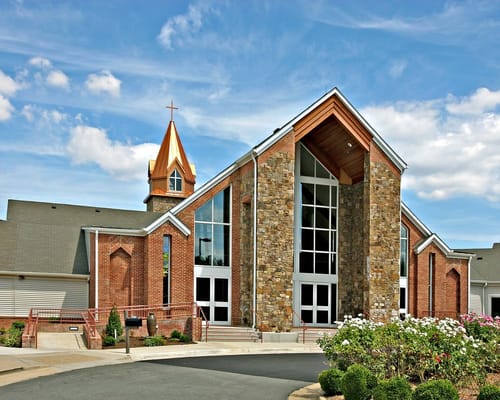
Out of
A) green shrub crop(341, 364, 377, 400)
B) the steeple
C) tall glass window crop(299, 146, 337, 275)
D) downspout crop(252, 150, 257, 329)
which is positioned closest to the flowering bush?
green shrub crop(341, 364, 377, 400)

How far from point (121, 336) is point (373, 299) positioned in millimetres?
12176

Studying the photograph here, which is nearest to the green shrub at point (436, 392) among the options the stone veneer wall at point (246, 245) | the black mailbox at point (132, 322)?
the black mailbox at point (132, 322)

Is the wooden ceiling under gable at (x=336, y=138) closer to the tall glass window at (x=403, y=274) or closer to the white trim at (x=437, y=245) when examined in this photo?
the tall glass window at (x=403, y=274)

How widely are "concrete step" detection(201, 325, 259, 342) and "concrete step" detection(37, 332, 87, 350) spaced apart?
522 cm

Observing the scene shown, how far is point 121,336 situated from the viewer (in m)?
24.2

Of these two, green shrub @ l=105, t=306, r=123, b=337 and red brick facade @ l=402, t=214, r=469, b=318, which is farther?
red brick facade @ l=402, t=214, r=469, b=318

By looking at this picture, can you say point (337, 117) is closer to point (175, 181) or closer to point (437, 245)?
point (437, 245)

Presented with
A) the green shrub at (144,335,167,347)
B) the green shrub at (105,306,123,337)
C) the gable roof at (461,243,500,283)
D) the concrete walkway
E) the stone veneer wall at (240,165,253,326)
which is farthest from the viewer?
the gable roof at (461,243,500,283)

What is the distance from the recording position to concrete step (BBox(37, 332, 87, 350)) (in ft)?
71.0

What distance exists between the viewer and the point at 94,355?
19.1m

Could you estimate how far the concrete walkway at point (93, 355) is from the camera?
15452 millimetres

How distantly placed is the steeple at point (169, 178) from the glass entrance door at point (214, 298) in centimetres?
1901

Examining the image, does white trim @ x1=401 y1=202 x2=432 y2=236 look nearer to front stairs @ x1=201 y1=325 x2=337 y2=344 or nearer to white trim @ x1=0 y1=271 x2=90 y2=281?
front stairs @ x1=201 y1=325 x2=337 y2=344

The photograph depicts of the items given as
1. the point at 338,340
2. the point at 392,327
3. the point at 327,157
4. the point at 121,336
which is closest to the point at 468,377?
the point at 392,327
